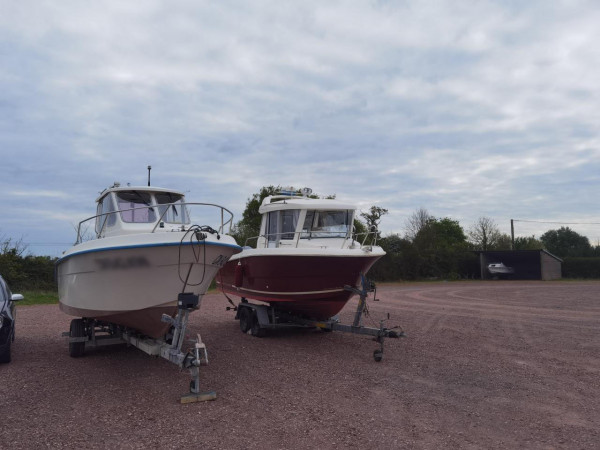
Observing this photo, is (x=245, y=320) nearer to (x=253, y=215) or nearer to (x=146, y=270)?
(x=146, y=270)

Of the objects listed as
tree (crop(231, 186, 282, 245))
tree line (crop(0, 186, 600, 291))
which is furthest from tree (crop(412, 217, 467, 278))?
tree (crop(231, 186, 282, 245))

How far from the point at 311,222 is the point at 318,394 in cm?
474

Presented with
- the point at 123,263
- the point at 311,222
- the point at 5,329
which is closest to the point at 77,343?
the point at 5,329

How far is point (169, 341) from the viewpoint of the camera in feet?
24.8

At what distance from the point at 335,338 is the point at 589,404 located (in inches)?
197

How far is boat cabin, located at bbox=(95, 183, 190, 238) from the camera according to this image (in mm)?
7609

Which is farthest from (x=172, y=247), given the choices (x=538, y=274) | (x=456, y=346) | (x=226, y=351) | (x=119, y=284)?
(x=538, y=274)

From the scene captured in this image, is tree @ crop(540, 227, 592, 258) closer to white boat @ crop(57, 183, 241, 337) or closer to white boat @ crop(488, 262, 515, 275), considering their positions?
white boat @ crop(488, 262, 515, 275)

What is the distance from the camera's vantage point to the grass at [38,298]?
694 inches

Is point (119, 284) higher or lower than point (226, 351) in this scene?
higher

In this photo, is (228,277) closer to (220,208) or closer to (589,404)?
(220,208)

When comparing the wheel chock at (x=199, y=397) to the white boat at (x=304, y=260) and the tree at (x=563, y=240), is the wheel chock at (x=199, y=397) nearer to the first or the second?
the white boat at (x=304, y=260)

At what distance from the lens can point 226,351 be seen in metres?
8.40

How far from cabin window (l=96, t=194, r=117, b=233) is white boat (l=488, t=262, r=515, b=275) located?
102 ft
